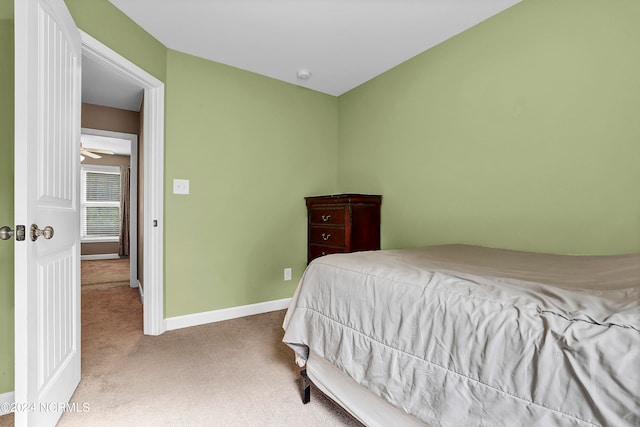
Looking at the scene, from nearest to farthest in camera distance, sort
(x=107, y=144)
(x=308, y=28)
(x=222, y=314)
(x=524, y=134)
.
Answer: (x=524, y=134) < (x=308, y=28) < (x=222, y=314) < (x=107, y=144)

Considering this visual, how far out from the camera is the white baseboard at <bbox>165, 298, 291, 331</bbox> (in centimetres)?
256

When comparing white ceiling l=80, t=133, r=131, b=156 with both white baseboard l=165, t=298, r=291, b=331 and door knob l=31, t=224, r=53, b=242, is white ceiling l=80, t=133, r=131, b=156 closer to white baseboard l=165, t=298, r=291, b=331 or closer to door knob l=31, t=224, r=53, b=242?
white baseboard l=165, t=298, r=291, b=331

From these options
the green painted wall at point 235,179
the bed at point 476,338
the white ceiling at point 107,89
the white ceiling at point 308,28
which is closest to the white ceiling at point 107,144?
the white ceiling at point 107,89

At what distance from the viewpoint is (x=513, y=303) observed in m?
0.75

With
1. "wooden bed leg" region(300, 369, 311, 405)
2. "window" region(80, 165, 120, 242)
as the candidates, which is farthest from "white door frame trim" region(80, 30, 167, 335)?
"window" region(80, 165, 120, 242)

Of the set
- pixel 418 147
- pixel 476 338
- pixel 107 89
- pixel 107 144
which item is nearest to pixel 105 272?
pixel 107 144

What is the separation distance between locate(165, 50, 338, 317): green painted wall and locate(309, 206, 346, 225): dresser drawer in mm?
206

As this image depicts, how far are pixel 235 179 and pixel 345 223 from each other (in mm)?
1104

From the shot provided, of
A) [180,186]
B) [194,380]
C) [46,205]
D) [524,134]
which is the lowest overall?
[194,380]

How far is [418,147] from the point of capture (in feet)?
8.40

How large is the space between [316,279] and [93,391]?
139 cm

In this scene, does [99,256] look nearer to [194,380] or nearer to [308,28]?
[194,380]

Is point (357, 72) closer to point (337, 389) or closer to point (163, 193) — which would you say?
point (163, 193)

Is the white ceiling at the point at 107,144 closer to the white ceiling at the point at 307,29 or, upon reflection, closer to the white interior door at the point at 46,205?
the white ceiling at the point at 307,29
